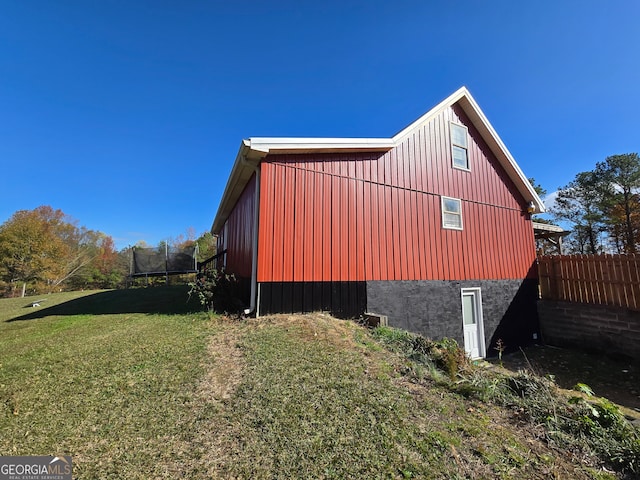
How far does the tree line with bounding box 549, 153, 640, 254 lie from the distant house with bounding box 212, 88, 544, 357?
18.5 metres

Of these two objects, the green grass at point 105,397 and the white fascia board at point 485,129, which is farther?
the white fascia board at point 485,129

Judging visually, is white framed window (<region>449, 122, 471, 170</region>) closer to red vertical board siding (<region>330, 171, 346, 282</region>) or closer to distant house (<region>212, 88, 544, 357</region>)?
distant house (<region>212, 88, 544, 357</region>)

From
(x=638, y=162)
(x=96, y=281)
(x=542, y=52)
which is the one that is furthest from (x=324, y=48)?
(x=96, y=281)

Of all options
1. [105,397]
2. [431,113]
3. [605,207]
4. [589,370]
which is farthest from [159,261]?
[605,207]

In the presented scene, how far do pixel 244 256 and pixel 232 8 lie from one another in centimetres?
640

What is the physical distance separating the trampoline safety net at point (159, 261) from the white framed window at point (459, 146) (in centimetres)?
1578

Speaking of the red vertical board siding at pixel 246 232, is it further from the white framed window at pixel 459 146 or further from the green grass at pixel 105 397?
the white framed window at pixel 459 146

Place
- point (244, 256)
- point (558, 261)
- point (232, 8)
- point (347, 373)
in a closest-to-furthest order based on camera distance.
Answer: point (347, 373)
point (232, 8)
point (244, 256)
point (558, 261)

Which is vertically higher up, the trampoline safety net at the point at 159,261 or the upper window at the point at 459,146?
the upper window at the point at 459,146

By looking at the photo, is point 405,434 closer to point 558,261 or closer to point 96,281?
point 558,261

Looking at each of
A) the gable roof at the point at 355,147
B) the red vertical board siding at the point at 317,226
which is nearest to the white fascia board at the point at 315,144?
the gable roof at the point at 355,147

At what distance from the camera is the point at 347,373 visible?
12.7 feet

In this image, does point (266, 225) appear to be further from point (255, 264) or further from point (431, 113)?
point (431, 113)

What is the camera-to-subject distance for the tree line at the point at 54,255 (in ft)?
78.6
